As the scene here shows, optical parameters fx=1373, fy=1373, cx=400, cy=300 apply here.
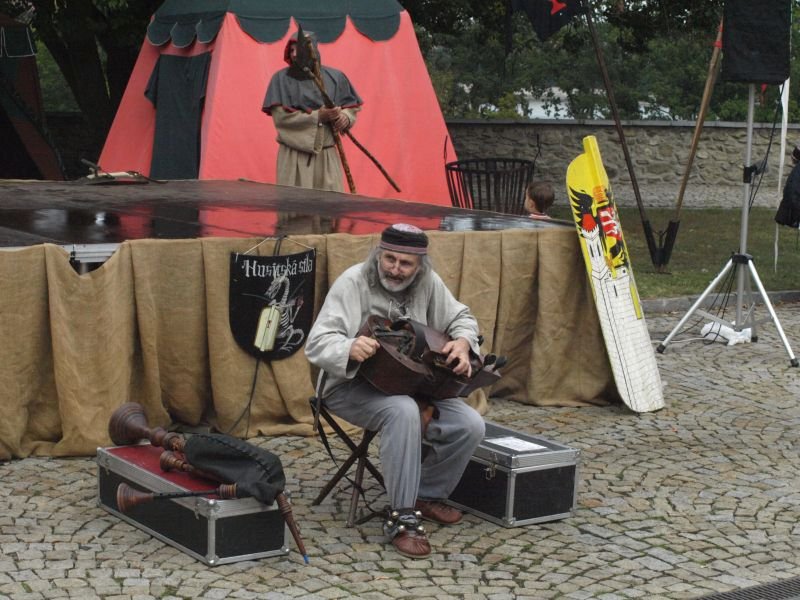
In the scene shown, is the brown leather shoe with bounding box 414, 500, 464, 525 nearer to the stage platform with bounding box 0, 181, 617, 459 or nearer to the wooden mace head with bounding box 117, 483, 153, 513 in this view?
the wooden mace head with bounding box 117, 483, 153, 513

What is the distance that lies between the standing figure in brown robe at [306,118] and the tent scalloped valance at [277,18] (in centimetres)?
290

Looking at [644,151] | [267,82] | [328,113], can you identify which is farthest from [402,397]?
[644,151]

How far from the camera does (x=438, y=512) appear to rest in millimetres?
5012

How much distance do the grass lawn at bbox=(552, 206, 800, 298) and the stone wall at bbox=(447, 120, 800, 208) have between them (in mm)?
602

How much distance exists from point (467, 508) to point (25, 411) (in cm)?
190

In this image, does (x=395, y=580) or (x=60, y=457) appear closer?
(x=395, y=580)

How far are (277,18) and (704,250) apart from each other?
4.60 meters

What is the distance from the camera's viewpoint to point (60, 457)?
225 inches

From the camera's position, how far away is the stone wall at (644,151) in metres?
18.1

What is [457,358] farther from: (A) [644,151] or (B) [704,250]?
(A) [644,151]

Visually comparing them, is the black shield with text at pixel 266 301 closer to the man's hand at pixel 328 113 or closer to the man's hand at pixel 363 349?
the man's hand at pixel 363 349

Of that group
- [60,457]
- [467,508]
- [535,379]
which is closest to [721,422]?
[535,379]

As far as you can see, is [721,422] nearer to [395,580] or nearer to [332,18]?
[395,580]

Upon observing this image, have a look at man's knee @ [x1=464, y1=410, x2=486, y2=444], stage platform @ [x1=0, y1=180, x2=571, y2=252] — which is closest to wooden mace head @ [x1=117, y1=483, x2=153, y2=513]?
man's knee @ [x1=464, y1=410, x2=486, y2=444]
